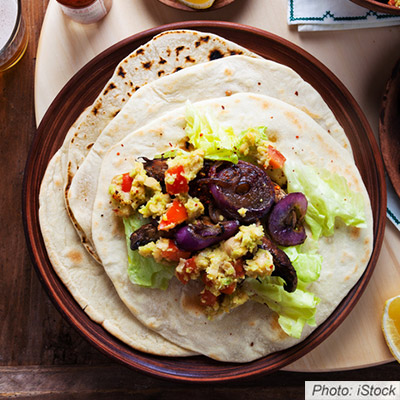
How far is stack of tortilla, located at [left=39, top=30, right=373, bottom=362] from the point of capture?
126 inches

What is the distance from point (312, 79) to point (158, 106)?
1147 mm

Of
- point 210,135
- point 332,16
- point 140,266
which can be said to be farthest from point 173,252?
point 332,16

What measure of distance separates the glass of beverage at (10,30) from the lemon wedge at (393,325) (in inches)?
136

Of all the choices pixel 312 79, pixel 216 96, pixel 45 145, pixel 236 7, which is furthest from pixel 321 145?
pixel 45 145

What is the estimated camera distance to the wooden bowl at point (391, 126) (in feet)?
11.6

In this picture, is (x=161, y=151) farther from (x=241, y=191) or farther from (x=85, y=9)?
(x=85, y=9)

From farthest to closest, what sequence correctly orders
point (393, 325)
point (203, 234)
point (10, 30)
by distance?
point (10, 30) < point (393, 325) < point (203, 234)

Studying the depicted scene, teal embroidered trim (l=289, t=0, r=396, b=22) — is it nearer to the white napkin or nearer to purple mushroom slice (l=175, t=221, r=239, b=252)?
the white napkin

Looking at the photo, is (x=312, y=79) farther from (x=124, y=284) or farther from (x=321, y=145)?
(x=124, y=284)

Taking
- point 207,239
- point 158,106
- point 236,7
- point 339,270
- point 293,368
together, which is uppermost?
point 236,7

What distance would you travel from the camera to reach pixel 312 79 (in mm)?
3492

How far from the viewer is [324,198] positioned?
3104 mm

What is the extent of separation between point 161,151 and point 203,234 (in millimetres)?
722

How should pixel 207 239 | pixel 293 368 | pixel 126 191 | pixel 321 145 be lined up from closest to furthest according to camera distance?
pixel 207 239 → pixel 126 191 → pixel 321 145 → pixel 293 368
